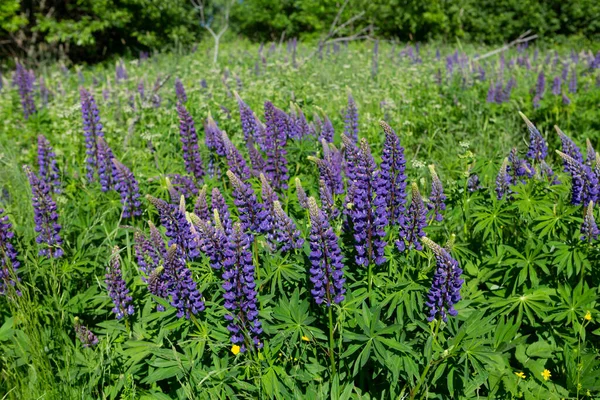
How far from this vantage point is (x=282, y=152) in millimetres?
3656

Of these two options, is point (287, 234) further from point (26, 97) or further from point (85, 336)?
point (26, 97)

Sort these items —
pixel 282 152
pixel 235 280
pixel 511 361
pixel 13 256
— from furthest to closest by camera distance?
pixel 282 152 → pixel 13 256 → pixel 511 361 → pixel 235 280

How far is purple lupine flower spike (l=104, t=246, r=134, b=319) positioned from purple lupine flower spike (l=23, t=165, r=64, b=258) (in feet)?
2.33

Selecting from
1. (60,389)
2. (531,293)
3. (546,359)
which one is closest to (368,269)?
(531,293)

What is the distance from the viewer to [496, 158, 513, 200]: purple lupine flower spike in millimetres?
3010

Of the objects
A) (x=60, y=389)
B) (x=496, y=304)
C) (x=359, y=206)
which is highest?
(x=359, y=206)

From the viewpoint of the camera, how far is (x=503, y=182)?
9.99 feet

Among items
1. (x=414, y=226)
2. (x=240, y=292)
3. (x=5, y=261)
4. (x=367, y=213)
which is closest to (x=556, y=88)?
(x=414, y=226)

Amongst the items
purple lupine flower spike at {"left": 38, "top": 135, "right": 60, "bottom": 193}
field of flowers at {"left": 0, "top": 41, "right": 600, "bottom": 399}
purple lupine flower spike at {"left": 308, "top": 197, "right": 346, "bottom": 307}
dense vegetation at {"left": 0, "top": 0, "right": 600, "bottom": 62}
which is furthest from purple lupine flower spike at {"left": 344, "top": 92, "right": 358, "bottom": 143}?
dense vegetation at {"left": 0, "top": 0, "right": 600, "bottom": 62}

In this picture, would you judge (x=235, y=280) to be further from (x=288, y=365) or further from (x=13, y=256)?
(x=13, y=256)

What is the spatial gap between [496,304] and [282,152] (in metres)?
1.79

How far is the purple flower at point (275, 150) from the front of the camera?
11.9 feet

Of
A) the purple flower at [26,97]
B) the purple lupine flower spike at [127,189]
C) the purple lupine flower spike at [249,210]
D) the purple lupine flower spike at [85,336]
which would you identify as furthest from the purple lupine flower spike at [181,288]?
the purple flower at [26,97]

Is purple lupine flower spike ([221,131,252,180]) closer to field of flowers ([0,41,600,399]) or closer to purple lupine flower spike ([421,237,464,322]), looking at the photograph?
field of flowers ([0,41,600,399])
